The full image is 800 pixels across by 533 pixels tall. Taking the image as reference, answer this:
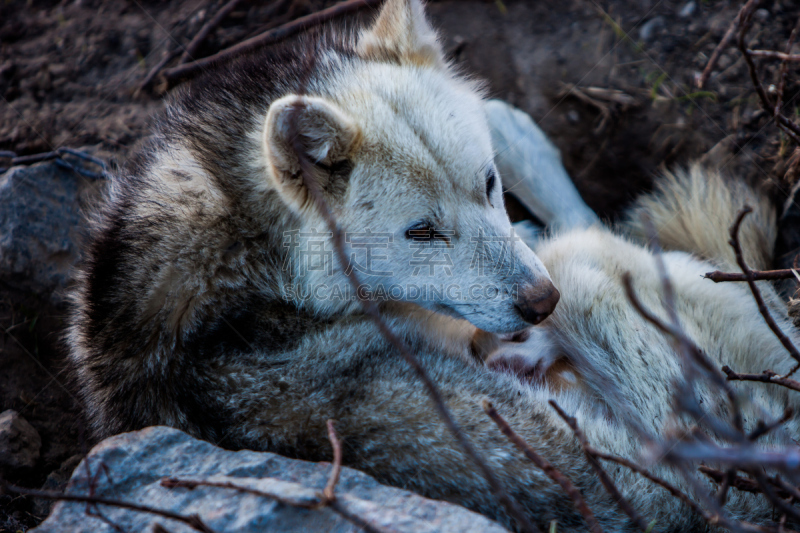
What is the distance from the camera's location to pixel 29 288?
153 inches

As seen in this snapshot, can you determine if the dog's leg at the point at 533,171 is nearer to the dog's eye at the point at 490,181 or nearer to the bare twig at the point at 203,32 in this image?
the dog's eye at the point at 490,181

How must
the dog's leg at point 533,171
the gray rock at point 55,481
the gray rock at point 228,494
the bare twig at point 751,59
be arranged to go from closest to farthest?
the gray rock at point 228,494
the bare twig at point 751,59
the gray rock at point 55,481
the dog's leg at point 533,171

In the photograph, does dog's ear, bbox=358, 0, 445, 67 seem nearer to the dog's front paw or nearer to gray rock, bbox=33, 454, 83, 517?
the dog's front paw

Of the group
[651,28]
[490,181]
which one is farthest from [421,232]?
[651,28]

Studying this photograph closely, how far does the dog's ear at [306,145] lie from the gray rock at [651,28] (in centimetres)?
360

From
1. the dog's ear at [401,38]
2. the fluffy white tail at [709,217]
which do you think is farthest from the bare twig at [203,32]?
the fluffy white tail at [709,217]

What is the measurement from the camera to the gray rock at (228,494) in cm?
207

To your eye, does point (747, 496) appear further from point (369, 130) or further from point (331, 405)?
point (369, 130)

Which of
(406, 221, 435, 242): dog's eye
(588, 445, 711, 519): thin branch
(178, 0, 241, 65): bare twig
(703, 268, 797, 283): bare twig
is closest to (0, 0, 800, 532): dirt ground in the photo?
(178, 0, 241, 65): bare twig

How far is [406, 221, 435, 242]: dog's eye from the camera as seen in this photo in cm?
275

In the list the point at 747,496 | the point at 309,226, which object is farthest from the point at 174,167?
the point at 747,496

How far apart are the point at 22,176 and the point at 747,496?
15.6ft

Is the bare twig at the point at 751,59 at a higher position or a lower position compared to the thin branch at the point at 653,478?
higher

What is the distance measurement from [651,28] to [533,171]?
6.26 ft
